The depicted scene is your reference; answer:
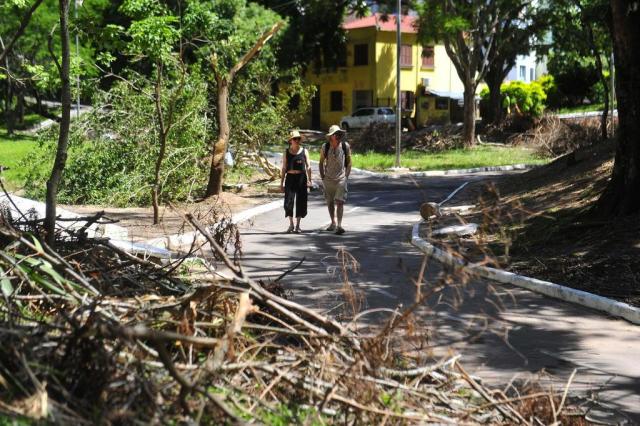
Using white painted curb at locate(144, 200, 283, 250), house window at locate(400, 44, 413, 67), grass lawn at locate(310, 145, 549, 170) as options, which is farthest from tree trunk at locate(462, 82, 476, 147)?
house window at locate(400, 44, 413, 67)

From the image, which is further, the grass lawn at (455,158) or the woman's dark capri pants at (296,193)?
the grass lawn at (455,158)

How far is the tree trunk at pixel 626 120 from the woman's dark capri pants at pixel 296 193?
5166mm

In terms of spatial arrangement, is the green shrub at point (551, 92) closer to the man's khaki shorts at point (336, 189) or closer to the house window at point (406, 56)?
the house window at point (406, 56)

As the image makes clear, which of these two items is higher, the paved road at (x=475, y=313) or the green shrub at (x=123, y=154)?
the green shrub at (x=123, y=154)

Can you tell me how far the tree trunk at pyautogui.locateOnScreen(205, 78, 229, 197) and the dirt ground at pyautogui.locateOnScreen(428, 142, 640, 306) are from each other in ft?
19.3

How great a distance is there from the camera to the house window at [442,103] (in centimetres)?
6656

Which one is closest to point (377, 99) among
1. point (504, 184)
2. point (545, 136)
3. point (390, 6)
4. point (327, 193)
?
point (390, 6)

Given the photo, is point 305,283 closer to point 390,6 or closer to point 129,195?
point 129,195

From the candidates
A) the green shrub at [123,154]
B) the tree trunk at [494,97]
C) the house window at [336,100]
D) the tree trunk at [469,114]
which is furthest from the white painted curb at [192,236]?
the house window at [336,100]

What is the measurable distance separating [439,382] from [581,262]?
5776mm

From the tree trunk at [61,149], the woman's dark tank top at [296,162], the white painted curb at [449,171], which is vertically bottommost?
the white painted curb at [449,171]

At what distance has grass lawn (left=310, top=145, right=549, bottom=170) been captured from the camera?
31.9 metres

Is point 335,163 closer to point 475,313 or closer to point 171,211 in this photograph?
point 171,211

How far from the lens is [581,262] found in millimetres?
10445
